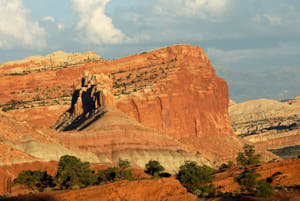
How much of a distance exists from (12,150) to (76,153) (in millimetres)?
19240

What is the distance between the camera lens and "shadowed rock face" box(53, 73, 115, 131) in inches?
5576

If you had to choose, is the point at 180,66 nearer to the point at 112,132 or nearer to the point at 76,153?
the point at 112,132

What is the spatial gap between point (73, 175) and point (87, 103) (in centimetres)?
7452

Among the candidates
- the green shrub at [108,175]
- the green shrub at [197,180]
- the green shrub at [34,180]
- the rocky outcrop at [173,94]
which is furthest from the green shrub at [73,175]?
the rocky outcrop at [173,94]

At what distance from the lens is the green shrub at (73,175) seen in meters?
79.9

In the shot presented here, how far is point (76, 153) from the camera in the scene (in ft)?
361

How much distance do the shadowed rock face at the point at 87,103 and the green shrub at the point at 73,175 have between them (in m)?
46.7

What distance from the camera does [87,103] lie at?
15550 cm

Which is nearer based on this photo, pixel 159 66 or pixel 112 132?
pixel 112 132

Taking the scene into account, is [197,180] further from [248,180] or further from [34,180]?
[34,180]

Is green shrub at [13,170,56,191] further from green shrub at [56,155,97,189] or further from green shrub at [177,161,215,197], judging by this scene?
green shrub at [177,161,215,197]

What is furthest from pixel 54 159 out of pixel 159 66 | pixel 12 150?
pixel 159 66

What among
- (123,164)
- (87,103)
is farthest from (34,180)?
(87,103)

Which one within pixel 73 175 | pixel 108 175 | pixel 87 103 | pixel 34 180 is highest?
pixel 87 103
